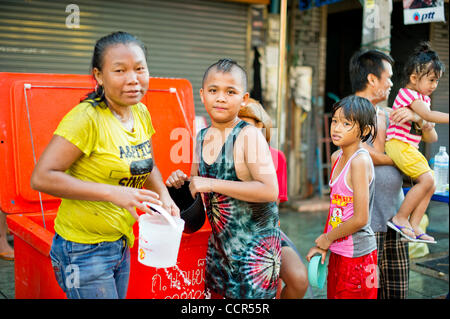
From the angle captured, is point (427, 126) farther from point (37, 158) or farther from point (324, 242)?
point (37, 158)

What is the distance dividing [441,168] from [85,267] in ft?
9.25

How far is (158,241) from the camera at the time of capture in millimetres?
1577

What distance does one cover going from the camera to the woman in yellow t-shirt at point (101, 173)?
149 cm

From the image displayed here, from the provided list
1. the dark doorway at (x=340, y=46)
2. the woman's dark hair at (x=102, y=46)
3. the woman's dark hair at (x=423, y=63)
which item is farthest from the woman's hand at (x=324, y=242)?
the dark doorway at (x=340, y=46)

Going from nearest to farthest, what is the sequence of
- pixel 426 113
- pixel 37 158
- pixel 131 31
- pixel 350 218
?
pixel 350 218, pixel 37 158, pixel 426 113, pixel 131 31

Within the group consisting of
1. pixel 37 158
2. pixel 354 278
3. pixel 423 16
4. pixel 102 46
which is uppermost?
pixel 423 16

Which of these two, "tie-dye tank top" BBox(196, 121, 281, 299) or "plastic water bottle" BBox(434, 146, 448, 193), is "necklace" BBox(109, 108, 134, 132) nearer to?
"tie-dye tank top" BBox(196, 121, 281, 299)

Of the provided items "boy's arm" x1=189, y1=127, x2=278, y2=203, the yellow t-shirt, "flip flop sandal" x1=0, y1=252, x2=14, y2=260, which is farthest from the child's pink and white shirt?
"flip flop sandal" x1=0, y1=252, x2=14, y2=260

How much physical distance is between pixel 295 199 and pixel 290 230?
1.28 metres

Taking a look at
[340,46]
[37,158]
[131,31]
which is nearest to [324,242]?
[37,158]

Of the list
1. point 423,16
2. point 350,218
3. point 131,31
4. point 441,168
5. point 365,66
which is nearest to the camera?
point 350,218

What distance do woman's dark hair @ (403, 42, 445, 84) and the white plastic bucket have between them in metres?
1.89
